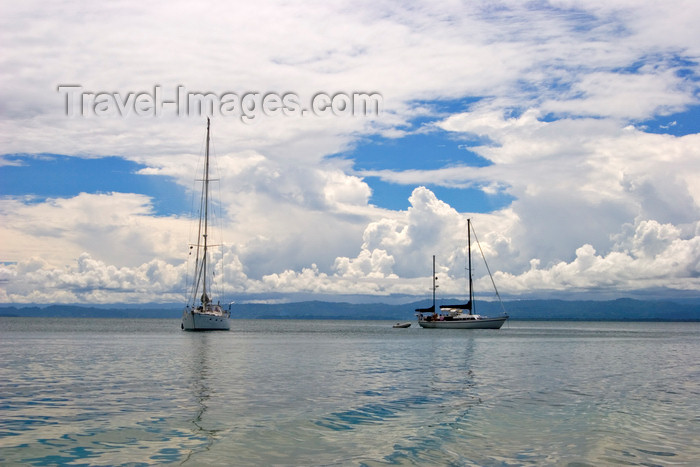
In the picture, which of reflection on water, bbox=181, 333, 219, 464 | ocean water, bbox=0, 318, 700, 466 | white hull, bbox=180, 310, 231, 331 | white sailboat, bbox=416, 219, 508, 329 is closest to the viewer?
ocean water, bbox=0, 318, 700, 466

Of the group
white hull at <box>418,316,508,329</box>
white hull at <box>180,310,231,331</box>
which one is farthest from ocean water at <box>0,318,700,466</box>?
white hull at <box>418,316,508,329</box>

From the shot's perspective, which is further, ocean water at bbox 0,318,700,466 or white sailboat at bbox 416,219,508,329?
white sailboat at bbox 416,219,508,329

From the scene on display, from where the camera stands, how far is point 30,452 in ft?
62.5

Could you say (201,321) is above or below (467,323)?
above

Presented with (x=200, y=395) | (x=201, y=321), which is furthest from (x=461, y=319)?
(x=200, y=395)

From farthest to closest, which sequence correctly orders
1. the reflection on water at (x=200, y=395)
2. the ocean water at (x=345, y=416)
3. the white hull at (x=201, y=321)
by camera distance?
the white hull at (x=201, y=321)
the reflection on water at (x=200, y=395)
the ocean water at (x=345, y=416)

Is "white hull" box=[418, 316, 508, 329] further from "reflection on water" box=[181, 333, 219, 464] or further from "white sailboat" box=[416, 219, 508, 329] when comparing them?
"reflection on water" box=[181, 333, 219, 464]

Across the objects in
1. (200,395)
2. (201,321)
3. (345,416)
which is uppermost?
(345,416)

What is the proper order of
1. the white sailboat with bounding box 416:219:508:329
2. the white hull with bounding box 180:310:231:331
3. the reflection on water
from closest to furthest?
the reflection on water → the white hull with bounding box 180:310:231:331 → the white sailboat with bounding box 416:219:508:329

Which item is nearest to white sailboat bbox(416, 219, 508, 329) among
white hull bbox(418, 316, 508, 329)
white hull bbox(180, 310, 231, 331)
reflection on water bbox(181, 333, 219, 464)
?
white hull bbox(418, 316, 508, 329)

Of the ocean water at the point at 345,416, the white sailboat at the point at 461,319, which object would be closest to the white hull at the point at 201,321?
the white sailboat at the point at 461,319

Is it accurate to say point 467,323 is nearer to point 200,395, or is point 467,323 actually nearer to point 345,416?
point 200,395

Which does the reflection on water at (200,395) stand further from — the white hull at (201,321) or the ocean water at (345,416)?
the white hull at (201,321)

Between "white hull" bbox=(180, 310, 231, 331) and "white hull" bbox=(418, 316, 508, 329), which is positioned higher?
"white hull" bbox=(180, 310, 231, 331)
